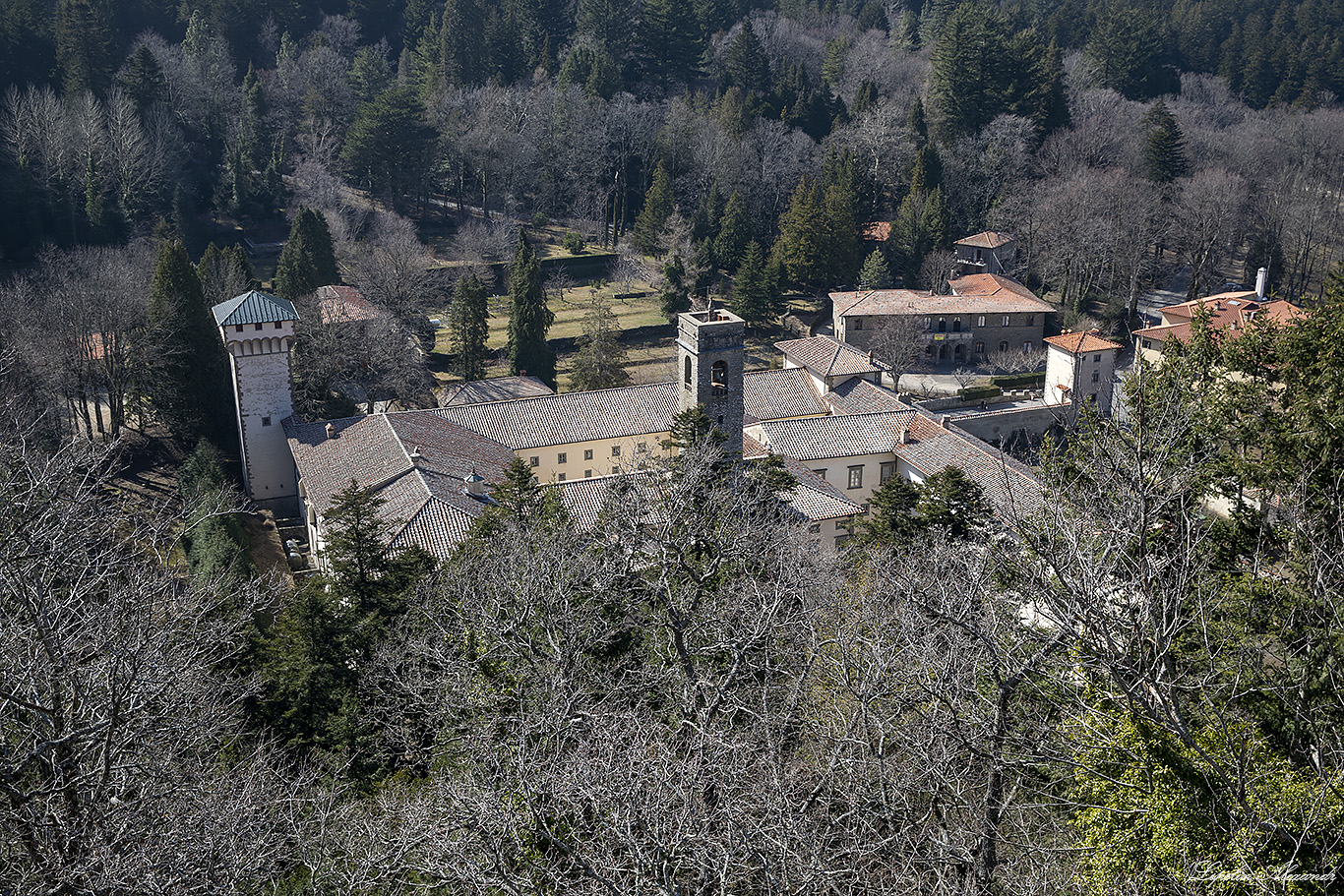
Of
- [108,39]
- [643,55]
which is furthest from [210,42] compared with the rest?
[643,55]

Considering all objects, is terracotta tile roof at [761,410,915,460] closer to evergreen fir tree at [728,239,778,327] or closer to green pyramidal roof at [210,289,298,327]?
green pyramidal roof at [210,289,298,327]

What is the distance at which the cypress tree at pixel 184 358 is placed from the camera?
40562mm

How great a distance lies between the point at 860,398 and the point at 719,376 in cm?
1585

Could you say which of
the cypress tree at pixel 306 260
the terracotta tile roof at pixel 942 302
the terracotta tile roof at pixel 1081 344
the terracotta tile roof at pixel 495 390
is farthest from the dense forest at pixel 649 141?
the terracotta tile roof at pixel 495 390

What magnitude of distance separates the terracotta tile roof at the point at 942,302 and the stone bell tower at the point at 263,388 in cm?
3159

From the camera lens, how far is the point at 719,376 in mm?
32875

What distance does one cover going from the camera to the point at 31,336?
3812 centimetres

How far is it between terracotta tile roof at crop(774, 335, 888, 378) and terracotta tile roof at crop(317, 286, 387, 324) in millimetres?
18637

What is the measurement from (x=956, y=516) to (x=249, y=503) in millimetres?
24841

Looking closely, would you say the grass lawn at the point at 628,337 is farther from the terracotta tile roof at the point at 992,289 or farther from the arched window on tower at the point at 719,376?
the arched window on tower at the point at 719,376

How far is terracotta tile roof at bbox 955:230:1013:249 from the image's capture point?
230ft

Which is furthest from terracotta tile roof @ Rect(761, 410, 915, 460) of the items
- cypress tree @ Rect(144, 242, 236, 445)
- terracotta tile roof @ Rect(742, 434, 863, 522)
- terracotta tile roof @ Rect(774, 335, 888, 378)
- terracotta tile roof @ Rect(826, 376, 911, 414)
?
cypress tree @ Rect(144, 242, 236, 445)

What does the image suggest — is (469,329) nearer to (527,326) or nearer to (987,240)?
(527,326)

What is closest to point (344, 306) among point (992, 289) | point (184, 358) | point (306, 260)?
point (306, 260)
